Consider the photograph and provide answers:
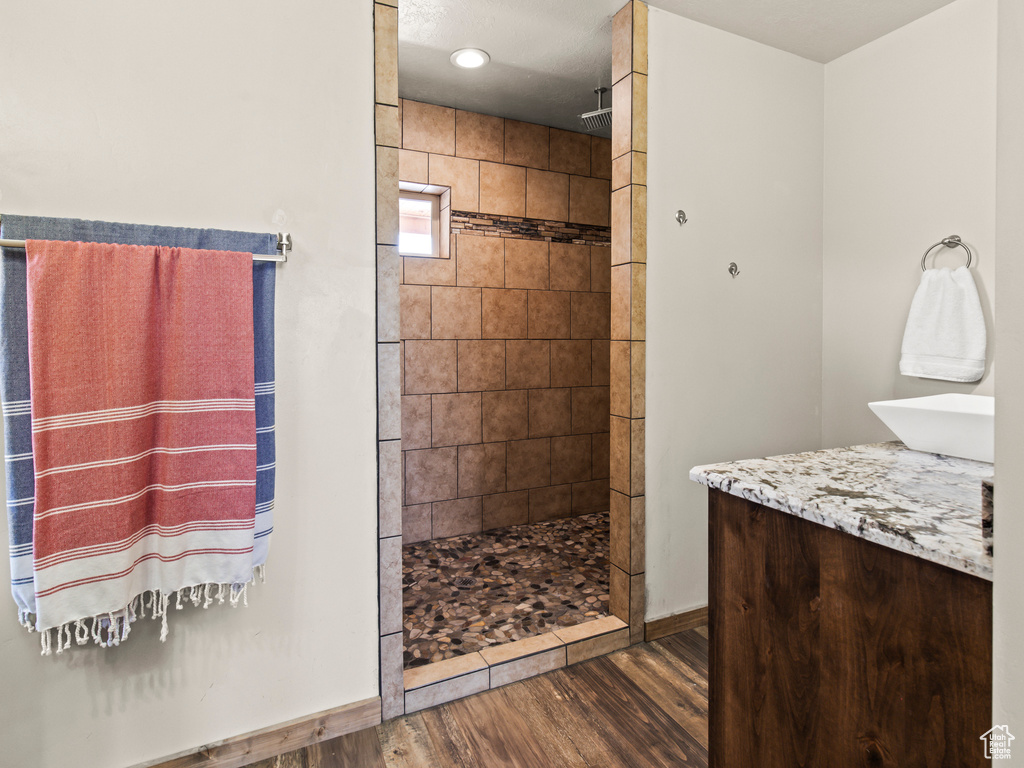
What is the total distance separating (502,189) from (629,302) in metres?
1.57

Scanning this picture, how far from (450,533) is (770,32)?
294 cm

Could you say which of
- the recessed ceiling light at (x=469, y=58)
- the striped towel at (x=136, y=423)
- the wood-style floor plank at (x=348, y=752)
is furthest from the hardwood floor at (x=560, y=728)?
the recessed ceiling light at (x=469, y=58)

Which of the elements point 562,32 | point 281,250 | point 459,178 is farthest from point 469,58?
point 281,250

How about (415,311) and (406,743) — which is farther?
(415,311)

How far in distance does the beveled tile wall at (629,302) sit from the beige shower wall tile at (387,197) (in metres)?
0.87

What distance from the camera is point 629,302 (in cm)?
205

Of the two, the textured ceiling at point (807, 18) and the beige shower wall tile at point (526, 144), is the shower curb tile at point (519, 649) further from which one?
the beige shower wall tile at point (526, 144)

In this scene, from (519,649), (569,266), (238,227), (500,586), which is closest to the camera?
(238,227)

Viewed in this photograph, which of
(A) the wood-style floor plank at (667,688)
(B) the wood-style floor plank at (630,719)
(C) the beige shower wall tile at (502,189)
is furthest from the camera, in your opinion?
(C) the beige shower wall tile at (502,189)

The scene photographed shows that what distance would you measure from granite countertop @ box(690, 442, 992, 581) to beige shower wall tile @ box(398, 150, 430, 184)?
2.49m

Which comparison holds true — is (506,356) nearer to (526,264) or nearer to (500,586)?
(526,264)

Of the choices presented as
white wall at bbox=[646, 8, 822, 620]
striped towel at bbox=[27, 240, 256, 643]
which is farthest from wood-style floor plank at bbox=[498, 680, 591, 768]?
striped towel at bbox=[27, 240, 256, 643]

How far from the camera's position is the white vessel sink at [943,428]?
1149mm

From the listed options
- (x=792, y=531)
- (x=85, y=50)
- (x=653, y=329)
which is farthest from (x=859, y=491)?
(x=85, y=50)
